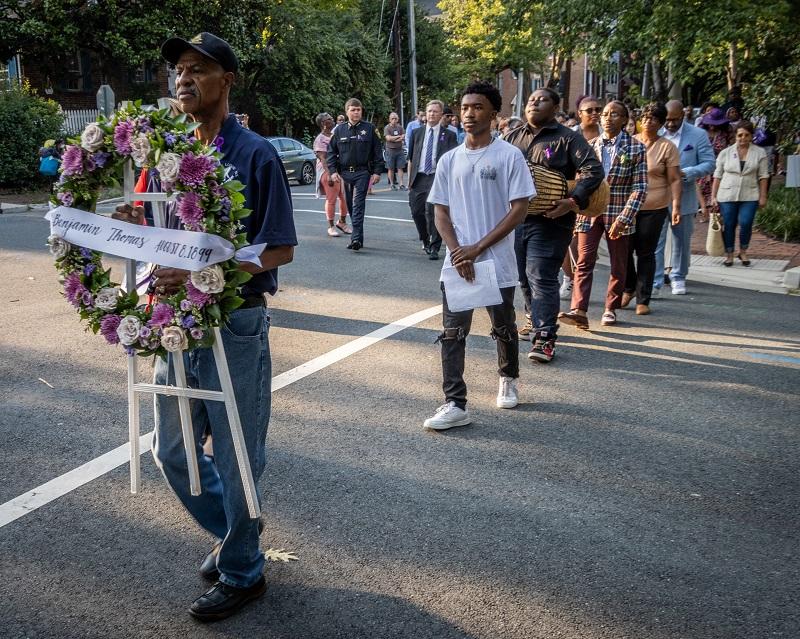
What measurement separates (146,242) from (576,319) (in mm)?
5486

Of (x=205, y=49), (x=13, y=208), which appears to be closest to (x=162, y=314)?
(x=205, y=49)

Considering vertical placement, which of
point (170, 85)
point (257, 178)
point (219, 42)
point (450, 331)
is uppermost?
point (170, 85)

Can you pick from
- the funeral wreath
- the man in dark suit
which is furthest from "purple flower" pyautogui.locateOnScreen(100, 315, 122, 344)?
the man in dark suit

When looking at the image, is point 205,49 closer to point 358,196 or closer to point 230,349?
point 230,349

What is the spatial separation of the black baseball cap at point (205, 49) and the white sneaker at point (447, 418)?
267 cm

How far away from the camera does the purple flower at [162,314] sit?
287 centimetres

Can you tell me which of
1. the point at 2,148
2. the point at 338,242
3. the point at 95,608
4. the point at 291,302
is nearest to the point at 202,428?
the point at 95,608

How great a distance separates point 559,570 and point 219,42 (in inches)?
94.0

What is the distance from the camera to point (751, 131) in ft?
35.3

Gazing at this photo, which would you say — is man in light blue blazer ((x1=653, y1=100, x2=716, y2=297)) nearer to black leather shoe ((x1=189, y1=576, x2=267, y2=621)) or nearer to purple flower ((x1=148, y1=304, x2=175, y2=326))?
black leather shoe ((x1=189, y1=576, x2=267, y2=621))

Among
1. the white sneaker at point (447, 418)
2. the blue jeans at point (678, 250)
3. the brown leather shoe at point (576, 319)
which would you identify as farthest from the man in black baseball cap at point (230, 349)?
the blue jeans at point (678, 250)

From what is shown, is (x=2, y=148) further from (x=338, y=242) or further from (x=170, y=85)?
(x=170, y=85)

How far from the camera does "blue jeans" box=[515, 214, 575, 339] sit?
21.4ft

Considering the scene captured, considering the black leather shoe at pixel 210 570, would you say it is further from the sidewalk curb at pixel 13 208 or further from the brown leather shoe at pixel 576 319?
the sidewalk curb at pixel 13 208
